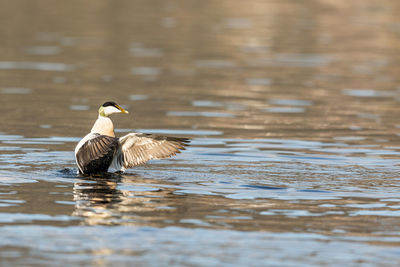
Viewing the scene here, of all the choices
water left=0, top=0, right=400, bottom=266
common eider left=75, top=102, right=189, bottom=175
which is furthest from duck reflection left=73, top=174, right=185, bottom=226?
common eider left=75, top=102, right=189, bottom=175

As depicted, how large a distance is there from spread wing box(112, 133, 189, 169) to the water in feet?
0.89

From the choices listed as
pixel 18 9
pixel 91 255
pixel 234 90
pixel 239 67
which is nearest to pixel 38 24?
pixel 18 9

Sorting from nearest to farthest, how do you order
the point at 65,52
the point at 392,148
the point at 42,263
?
the point at 42,263 < the point at 392,148 < the point at 65,52

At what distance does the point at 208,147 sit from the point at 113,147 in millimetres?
3122

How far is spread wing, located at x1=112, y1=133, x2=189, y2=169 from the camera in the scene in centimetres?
1282

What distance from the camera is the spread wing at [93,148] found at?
12617 millimetres

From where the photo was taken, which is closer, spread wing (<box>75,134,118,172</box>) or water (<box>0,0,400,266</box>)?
water (<box>0,0,400,266</box>)

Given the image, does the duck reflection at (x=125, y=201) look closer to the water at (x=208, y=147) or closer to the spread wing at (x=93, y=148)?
the water at (x=208, y=147)

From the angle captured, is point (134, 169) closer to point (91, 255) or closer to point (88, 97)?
point (91, 255)

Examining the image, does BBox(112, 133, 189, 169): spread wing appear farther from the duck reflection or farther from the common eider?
the duck reflection

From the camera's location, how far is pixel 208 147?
1557 cm

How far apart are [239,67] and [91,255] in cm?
2080

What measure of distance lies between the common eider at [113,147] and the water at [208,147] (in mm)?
267

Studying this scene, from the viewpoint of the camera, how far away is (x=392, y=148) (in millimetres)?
15703
